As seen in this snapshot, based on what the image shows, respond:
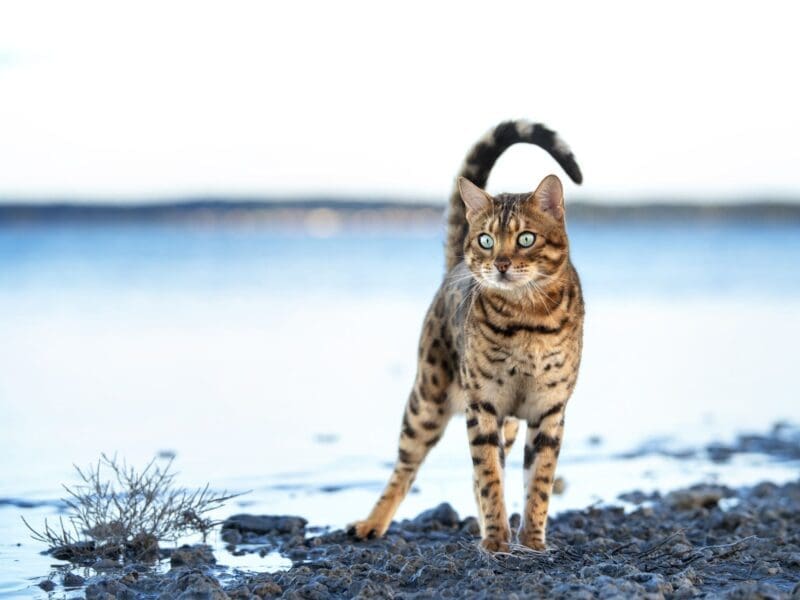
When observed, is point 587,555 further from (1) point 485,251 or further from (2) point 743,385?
(2) point 743,385

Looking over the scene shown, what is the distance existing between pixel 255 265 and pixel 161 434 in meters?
29.9

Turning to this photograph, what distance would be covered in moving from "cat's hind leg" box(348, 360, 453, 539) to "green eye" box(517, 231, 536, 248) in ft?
4.09

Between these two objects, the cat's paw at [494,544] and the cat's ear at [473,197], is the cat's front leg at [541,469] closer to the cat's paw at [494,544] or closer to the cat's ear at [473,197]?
the cat's paw at [494,544]

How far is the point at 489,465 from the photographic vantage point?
618cm

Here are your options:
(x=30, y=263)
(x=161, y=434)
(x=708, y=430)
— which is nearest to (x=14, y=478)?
(x=161, y=434)

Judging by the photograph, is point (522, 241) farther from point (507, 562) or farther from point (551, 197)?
point (507, 562)

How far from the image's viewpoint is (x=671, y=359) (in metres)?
16.0

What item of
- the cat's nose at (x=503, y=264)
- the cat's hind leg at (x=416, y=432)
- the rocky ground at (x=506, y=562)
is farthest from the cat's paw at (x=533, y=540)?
the cat's nose at (x=503, y=264)

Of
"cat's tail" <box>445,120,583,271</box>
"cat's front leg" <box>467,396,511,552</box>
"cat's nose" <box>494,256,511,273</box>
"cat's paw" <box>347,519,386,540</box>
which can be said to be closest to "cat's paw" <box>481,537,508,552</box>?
"cat's front leg" <box>467,396,511,552</box>

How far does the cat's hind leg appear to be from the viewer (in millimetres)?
6944

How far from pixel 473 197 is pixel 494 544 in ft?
6.18

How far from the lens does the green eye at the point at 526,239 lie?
19.4ft

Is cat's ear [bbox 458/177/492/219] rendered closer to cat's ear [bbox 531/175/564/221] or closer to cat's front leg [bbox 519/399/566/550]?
cat's ear [bbox 531/175/564/221]

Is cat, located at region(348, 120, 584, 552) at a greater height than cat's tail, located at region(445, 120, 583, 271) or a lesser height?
lesser
